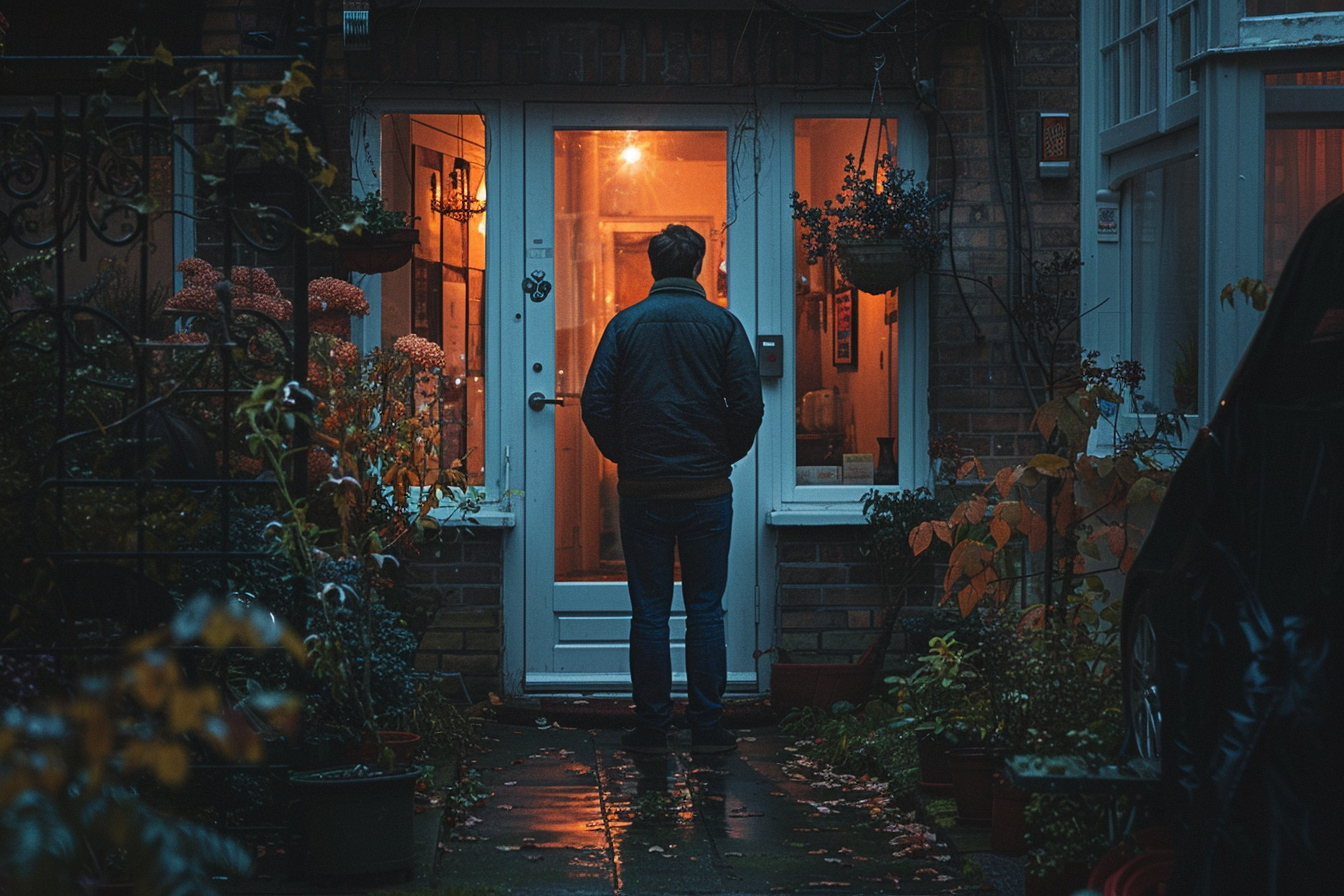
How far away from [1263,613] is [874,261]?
3.45 meters

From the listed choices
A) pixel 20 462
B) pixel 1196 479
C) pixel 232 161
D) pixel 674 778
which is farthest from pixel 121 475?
pixel 1196 479

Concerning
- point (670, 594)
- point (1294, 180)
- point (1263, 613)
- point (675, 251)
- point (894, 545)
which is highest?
point (1294, 180)

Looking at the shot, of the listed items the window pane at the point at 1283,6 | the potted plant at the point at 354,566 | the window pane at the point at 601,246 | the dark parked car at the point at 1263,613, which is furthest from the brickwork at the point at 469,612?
the window pane at the point at 1283,6

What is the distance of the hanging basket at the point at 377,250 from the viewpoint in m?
5.68

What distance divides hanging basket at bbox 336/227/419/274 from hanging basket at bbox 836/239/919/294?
5.73ft

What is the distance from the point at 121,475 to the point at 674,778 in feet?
7.20

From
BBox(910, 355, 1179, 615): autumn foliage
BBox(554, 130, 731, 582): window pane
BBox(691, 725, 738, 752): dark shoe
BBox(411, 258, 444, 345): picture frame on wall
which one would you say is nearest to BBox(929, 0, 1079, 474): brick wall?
BBox(554, 130, 731, 582): window pane

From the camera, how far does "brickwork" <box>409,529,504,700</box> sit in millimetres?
6086

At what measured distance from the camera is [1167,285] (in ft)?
16.5

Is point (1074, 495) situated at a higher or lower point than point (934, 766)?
higher

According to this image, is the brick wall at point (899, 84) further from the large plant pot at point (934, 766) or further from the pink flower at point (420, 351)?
the large plant pot at point (934, 766)

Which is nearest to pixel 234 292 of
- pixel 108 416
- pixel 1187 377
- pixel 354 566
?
pixel 108 416

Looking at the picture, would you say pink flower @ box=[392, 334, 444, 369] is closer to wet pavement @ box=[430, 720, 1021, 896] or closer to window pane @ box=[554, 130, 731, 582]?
window pane @ box=[554, 130, 731, 582]

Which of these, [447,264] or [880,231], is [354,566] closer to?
[447,264]
